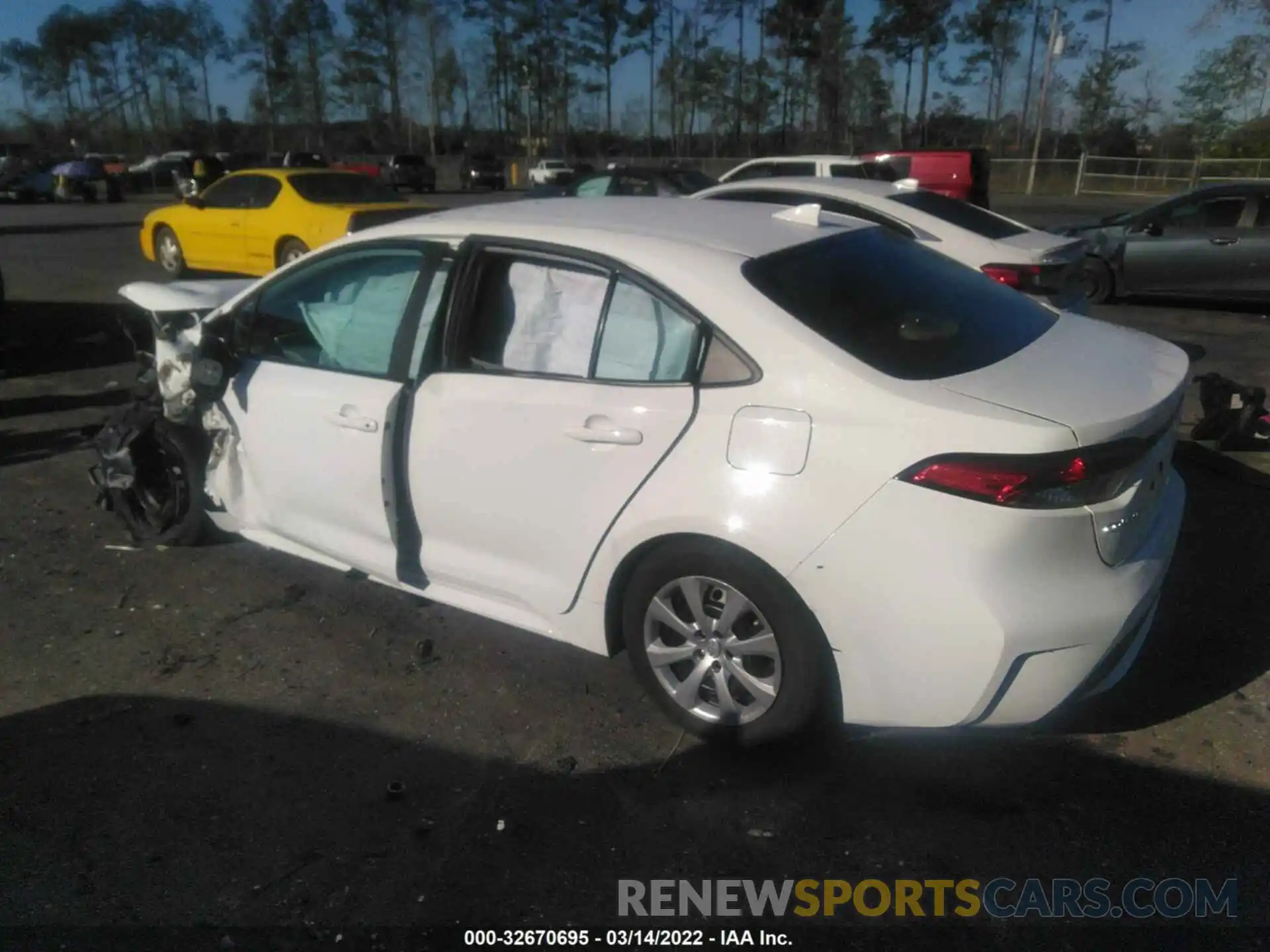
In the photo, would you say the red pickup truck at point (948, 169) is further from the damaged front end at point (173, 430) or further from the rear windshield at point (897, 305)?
the damaged front end at point (173, 430)

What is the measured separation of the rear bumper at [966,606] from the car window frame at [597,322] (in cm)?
59

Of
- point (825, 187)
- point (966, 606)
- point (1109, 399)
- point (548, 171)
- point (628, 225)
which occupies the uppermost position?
point (628, 225)

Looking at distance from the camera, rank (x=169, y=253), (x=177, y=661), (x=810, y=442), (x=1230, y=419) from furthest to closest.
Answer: (x=169, y=253)
(x=1230, y=419)
(x=177, y=661)
(x=810, y=442)

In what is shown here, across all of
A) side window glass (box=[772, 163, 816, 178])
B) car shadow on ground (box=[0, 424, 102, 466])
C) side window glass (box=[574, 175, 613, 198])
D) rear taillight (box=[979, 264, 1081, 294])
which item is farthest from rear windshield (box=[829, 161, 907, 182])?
car shadow on ground (box=[0, 424, 102, 466])

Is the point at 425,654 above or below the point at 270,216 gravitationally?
below

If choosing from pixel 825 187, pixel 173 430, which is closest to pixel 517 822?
pixel 173 430

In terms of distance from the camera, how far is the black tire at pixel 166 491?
448 cm

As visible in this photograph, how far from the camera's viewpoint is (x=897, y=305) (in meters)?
3.21

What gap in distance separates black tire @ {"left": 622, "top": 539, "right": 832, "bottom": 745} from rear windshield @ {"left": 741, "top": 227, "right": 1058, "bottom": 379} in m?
0.68

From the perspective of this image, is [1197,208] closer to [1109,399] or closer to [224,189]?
[1109,399]

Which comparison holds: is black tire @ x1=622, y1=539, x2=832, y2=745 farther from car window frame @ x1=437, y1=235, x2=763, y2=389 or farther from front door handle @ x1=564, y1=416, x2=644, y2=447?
car window frame @ x1=437, y1=235, x2=763, y2=389

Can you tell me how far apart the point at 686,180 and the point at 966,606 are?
14418 millimetres

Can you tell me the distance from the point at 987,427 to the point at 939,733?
0.91m

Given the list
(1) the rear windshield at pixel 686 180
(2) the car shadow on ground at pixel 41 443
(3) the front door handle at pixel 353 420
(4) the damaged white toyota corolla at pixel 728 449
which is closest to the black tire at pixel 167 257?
(1) the rear windshield at pixel 686 180
